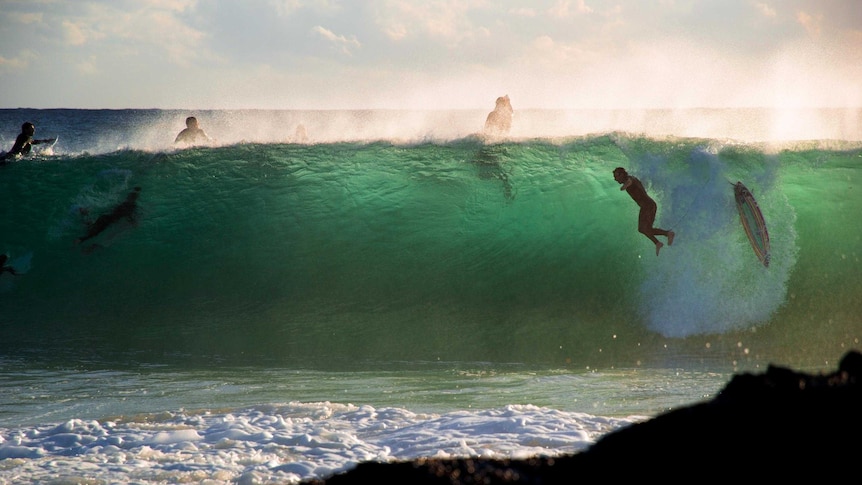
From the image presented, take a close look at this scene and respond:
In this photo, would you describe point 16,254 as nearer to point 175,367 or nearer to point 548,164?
point 175,367

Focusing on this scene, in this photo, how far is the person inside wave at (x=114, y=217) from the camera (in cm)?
1187

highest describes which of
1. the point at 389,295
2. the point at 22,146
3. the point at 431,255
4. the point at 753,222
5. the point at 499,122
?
the point at 499,122

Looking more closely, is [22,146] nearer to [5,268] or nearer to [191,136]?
[191,136]

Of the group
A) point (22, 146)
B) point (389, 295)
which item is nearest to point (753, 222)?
point (389, 295)

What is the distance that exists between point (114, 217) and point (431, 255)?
4.77 m

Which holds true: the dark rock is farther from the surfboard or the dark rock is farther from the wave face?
the surfboard

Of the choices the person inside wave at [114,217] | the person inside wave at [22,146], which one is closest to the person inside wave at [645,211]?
the person inside wave at [114,217]

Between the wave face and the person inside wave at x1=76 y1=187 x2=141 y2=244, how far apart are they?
12 centimetres

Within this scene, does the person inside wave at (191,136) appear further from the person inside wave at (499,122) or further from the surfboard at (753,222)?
the surfboard at (753,222)

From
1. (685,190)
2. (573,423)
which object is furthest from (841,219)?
(573,423)

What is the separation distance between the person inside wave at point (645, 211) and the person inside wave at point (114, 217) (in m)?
6.79

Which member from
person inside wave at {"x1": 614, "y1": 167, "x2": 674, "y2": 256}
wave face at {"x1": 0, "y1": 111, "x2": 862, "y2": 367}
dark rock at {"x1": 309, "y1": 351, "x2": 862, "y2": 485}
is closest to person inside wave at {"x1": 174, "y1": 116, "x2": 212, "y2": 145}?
wave face at {"x1": 0, "y1": 111, "x2": 862, "y2": 367}

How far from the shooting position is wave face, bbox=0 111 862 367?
363 inches

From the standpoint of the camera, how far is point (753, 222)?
1016 centimetres
